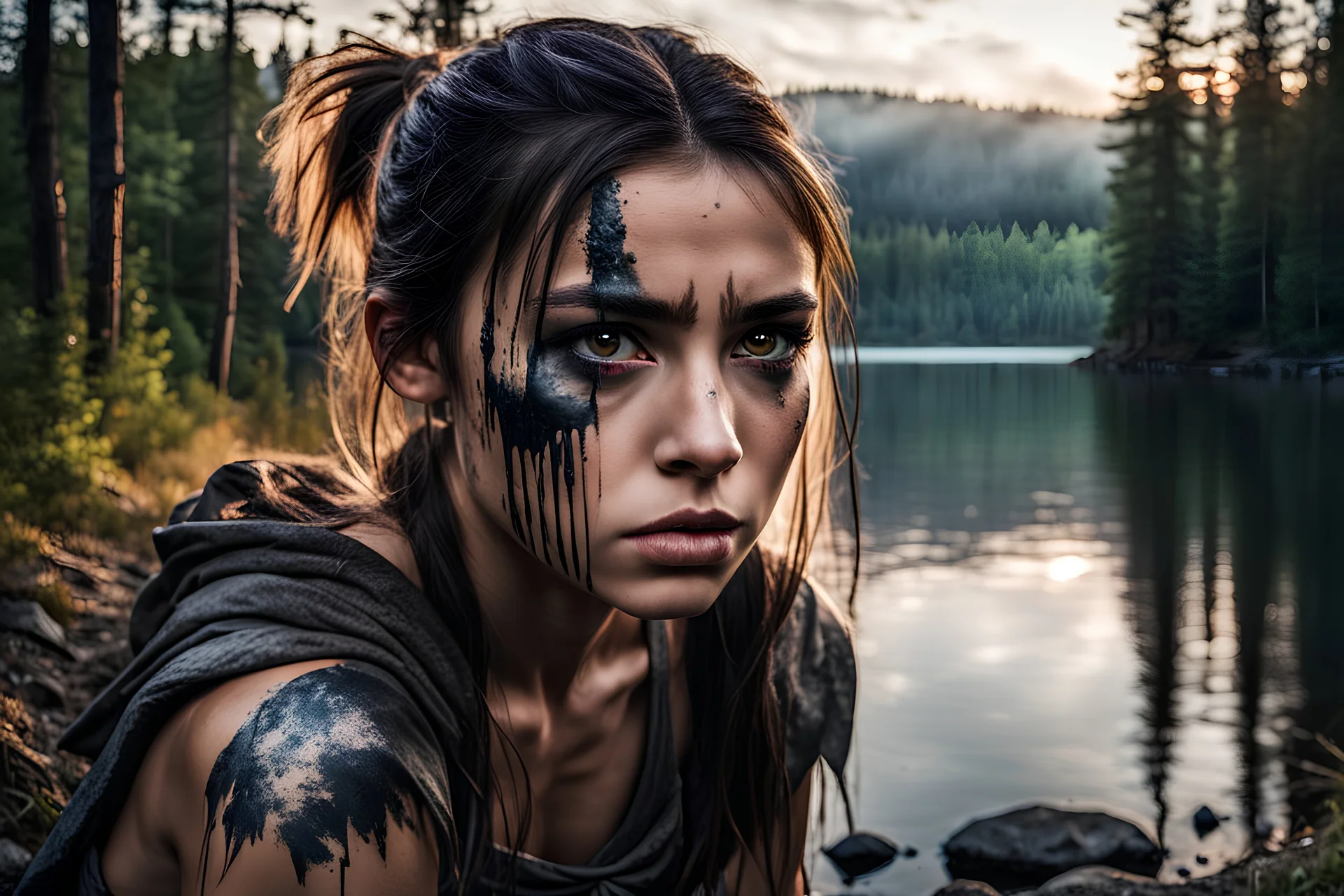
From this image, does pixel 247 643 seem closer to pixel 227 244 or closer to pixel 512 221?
pixel 512 221

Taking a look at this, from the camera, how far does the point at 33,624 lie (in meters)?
4.70

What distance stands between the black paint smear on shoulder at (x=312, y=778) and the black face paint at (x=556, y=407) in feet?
1.18

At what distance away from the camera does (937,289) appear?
3826 mm

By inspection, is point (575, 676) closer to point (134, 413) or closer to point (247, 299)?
point (134, 413)

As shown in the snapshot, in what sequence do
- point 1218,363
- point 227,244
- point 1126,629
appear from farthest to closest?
1. point 227,244
2. point 1126,629
3. point 1218,363

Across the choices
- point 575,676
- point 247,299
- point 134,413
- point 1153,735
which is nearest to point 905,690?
point 1153,735

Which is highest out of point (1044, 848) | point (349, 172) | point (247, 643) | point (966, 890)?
point (349, 172)

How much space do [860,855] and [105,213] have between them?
19.5ft

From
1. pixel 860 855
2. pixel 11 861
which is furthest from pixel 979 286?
pixel 860 855

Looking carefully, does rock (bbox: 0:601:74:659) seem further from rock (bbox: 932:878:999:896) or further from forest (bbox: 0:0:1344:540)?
rock (bbox: 932:878:999:896)

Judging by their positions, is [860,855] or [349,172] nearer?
[349,172]

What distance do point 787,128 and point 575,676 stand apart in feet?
3.51

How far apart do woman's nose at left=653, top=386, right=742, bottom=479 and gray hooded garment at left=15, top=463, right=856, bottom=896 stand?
1.63 feet

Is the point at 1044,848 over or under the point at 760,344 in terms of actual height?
under
